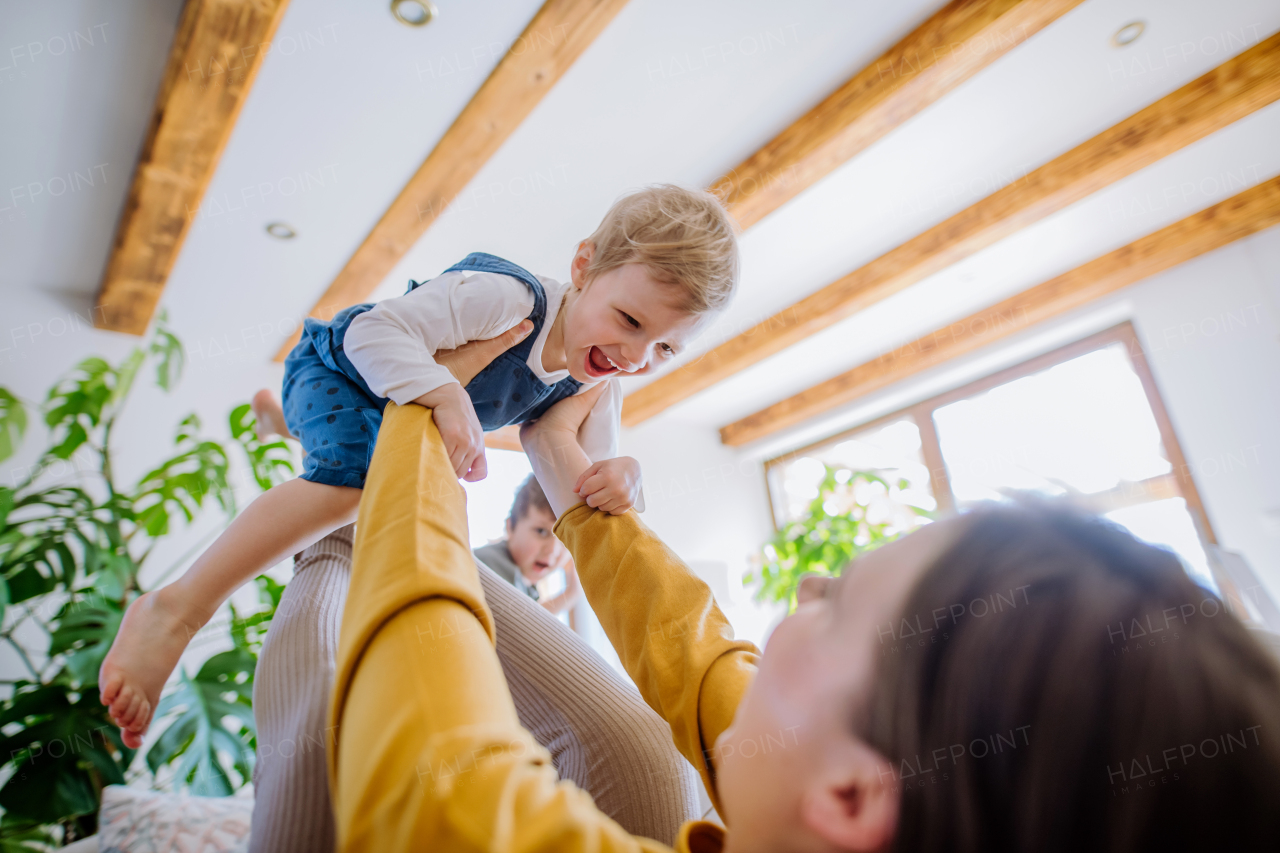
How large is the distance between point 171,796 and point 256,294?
252 cm

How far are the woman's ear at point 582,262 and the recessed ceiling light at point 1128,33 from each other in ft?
6.78

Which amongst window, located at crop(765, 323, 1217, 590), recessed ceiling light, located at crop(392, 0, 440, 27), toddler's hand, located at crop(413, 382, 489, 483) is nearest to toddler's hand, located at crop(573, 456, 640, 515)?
toddler's hand, located at crop(413, 382, 489, 483)

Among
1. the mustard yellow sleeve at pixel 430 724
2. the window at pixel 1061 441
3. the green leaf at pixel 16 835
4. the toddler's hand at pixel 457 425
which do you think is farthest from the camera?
the window at pixel 1061 441

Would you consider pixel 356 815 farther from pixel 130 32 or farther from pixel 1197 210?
pixel 1197 210

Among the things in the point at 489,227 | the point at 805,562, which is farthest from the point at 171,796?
the point at 805,562

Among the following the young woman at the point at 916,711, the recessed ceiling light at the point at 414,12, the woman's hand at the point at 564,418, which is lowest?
the young woman at the point at 916,711

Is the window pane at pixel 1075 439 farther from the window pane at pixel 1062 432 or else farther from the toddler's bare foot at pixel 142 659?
the toddler's bare foot at pixel 142 659

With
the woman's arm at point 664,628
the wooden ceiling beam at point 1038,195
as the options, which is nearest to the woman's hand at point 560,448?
the woman's arm at point 664,628

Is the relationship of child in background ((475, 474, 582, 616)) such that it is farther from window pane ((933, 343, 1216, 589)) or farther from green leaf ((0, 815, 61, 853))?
window pane ((933, 343, 1216, 589))

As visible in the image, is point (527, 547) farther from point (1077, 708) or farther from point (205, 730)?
point (1077, 708)

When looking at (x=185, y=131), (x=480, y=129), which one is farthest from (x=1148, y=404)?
(x=185, y=131)

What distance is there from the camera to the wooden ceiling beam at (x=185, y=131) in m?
1.66

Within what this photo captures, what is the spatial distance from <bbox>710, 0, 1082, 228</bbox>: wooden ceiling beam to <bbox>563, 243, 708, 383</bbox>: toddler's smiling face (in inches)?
59.4

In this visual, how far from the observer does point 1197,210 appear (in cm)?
321
